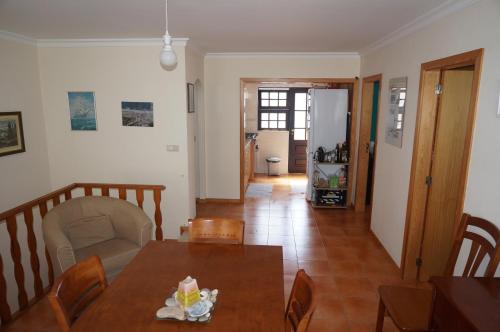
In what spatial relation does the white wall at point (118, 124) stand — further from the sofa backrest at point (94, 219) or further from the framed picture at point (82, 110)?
the sofa backrest at point (94, 219)

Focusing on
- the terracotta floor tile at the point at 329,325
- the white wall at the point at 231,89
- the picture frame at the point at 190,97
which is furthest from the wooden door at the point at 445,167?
the picture frame at the point at 190,97

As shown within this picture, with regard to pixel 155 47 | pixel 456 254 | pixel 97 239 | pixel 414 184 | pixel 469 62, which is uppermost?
pixel 155 47

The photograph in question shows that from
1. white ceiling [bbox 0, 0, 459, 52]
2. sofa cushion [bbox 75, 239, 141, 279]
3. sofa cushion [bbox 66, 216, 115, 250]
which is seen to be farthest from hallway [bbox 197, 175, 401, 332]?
white ceiling [bbox 0, 0, 459, 52]

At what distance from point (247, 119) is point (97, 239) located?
18.2ft

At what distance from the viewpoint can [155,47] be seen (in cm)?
434

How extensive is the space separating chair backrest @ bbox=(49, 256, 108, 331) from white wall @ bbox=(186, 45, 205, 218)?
8.80 feet

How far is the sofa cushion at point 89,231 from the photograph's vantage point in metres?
3.25

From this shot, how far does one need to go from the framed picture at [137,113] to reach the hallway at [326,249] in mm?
1801

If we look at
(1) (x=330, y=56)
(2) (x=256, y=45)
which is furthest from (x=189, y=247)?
(1) (x=330, y=56)

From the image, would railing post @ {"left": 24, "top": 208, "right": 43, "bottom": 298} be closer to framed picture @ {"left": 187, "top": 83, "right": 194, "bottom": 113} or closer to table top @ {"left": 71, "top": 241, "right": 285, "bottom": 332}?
table top @ {"left": 71, "top": 241, "right": 285, "bottom": 332}

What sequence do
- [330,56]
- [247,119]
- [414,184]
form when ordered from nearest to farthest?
1. [414,184]
2. [330,56]
3. [247,119]

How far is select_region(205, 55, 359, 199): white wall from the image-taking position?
552cm

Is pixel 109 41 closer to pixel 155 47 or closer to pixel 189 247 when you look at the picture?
pixel 155 47

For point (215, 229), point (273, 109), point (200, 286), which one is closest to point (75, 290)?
point (200, 286)
